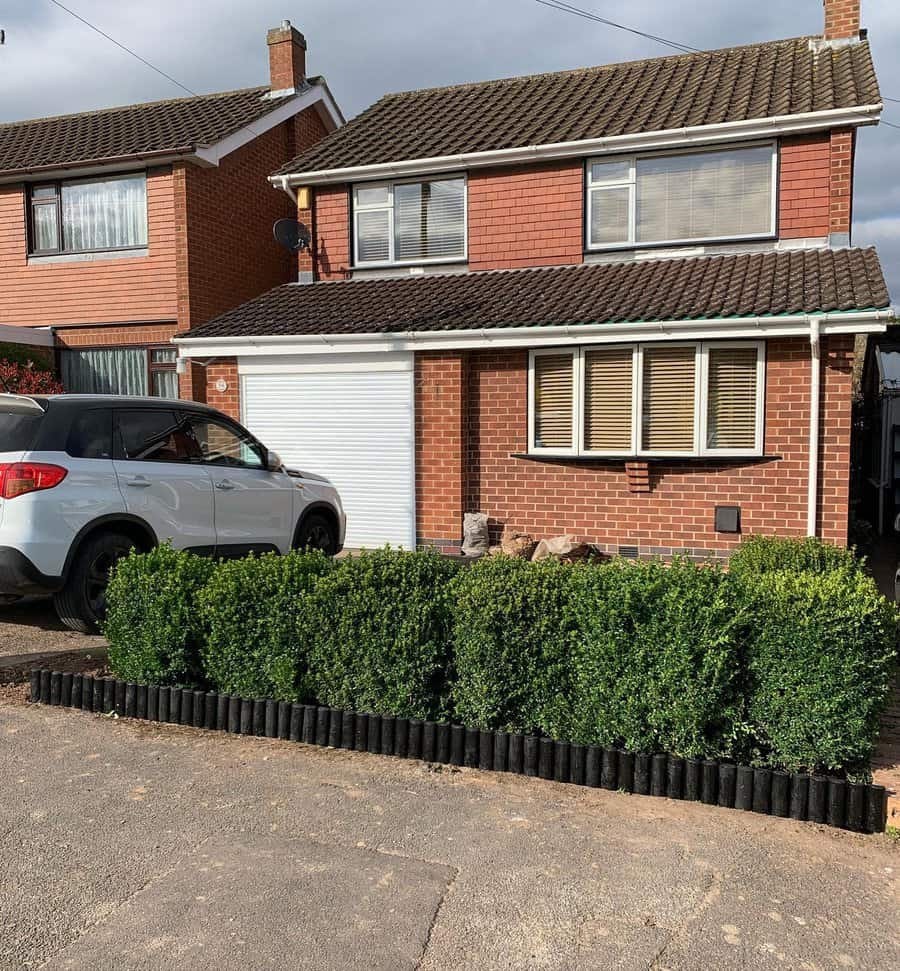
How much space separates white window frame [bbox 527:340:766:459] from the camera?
10344mm

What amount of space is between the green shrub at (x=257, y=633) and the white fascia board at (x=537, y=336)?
5.91 m

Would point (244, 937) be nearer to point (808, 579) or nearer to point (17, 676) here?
point (808, 579)

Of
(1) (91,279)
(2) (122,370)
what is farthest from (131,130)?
(2) (122,370)

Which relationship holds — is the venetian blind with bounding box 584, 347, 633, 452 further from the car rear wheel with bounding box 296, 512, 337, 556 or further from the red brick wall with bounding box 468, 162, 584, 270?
the car rear wheel with bounding box 296, 512, 337, 556

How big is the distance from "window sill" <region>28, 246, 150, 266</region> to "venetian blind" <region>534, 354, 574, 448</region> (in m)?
8.19

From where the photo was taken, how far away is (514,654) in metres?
4.77

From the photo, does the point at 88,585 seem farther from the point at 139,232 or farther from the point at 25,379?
the point at 139,232

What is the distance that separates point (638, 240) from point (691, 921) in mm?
10462

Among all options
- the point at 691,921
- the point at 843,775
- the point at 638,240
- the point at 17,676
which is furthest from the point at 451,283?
the point at 691,921

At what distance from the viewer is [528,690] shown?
15.6 ft

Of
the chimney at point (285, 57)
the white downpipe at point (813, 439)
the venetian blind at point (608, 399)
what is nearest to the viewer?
the white downpipe at point (813, 439)

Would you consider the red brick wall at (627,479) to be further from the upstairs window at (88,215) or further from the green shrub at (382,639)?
the upstairs window at (88,215)

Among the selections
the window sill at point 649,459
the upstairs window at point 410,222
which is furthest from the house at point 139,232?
the window sill at point 649,459

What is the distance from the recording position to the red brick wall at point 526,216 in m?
12.6
